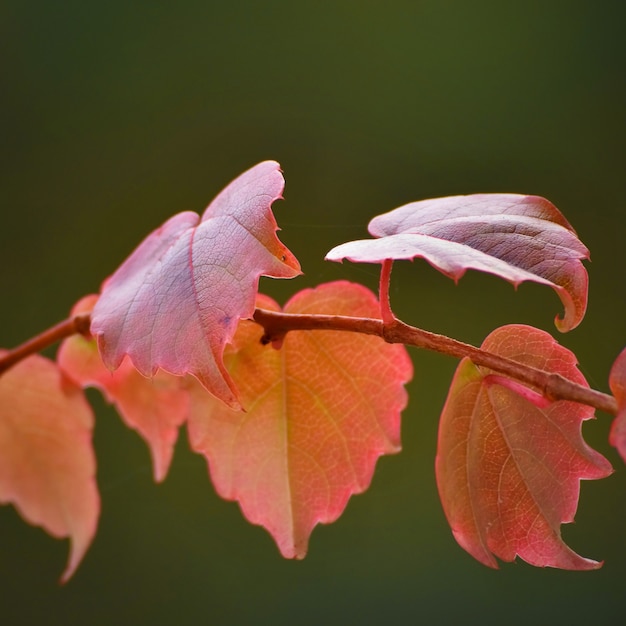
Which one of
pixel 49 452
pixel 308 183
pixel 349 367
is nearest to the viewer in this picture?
pixel 349 367

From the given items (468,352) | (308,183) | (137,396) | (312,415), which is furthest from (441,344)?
(308,183)

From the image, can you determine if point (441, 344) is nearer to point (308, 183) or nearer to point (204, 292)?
point (204, 292)

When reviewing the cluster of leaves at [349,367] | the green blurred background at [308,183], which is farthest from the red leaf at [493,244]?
the green blurred background at [308,183]

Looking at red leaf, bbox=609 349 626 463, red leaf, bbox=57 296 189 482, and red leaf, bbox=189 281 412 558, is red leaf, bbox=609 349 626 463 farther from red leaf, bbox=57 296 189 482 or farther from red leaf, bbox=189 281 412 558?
red leaf, bbox=57 296 189 482

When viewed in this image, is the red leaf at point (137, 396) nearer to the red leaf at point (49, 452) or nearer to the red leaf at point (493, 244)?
the red leaf at point (49, 452)

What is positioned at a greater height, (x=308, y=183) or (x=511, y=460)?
(x=511, y=460)

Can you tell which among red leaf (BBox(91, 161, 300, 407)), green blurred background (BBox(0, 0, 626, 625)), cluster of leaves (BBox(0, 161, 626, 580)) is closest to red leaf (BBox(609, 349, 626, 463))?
cluster of leaves (BBox(0, 161, 626, 580))

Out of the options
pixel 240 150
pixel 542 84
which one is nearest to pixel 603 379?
pixel 542 84
